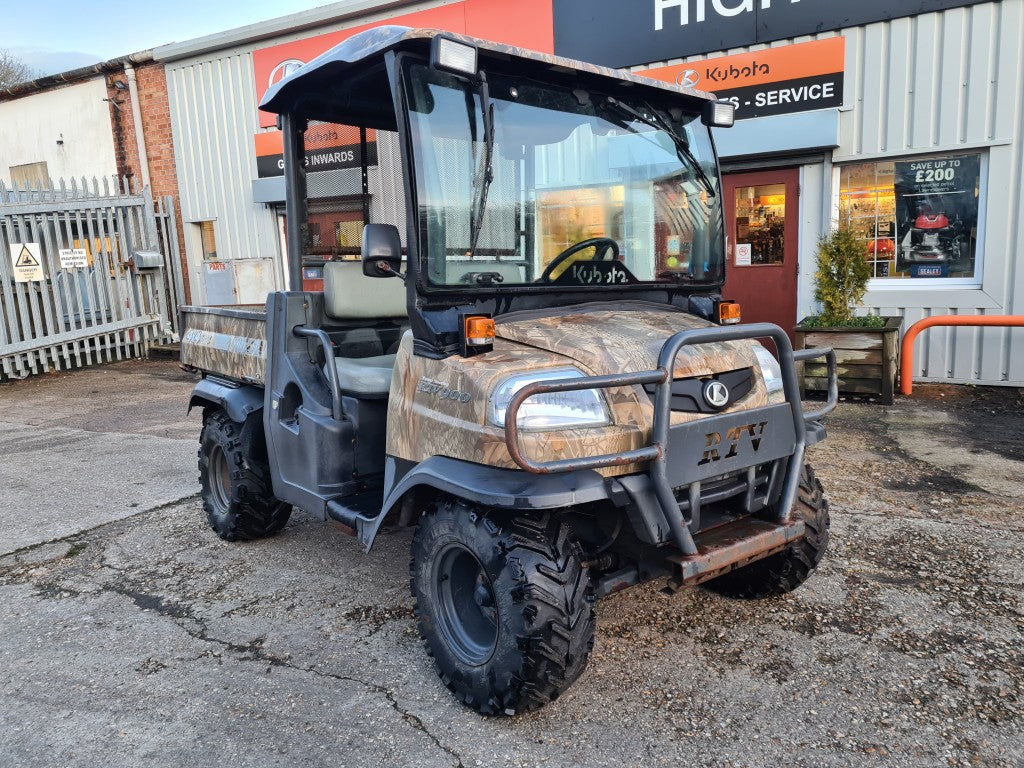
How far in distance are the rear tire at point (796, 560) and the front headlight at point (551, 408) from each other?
110 cm

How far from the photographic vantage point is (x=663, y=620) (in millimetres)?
3371

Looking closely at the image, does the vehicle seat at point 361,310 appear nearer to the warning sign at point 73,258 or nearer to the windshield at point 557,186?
the windshield at point 557,186

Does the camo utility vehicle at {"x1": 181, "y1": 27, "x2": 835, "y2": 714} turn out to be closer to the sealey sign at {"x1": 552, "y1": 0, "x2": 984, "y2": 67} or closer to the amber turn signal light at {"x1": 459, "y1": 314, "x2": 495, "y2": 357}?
the amber turn signal light at {"x1": 459, "y1": 314, "x2": 495, "y2": 357}

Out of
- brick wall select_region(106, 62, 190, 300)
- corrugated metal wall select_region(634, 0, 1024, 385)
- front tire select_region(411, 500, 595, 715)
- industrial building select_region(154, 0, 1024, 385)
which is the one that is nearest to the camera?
front tire select_region(411, 500, 595, 715)

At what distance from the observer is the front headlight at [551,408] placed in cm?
251

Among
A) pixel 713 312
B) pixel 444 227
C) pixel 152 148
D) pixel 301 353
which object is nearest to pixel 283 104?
pixel 301 353

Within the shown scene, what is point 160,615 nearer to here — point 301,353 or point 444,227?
point 301,353

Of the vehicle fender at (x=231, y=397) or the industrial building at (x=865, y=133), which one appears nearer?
the vehicle fender at (x=231, y=397)

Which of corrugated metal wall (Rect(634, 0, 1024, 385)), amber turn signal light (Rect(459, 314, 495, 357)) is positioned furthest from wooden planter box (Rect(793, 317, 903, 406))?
amber turn signal light (Rect(459, 314, 495, 357))

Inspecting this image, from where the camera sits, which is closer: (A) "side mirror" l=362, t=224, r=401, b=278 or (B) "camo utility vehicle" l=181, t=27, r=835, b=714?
(B) "camo utility vehicle" l=181, t=27, r=835, b=714

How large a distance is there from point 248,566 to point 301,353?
1270 mm

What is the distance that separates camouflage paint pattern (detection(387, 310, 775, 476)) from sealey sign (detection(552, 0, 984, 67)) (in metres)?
6.44

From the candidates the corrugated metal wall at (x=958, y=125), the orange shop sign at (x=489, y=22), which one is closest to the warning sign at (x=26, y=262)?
the orange shop sign at (x=489, y=22)

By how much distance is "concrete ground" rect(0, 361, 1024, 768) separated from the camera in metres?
2.56
